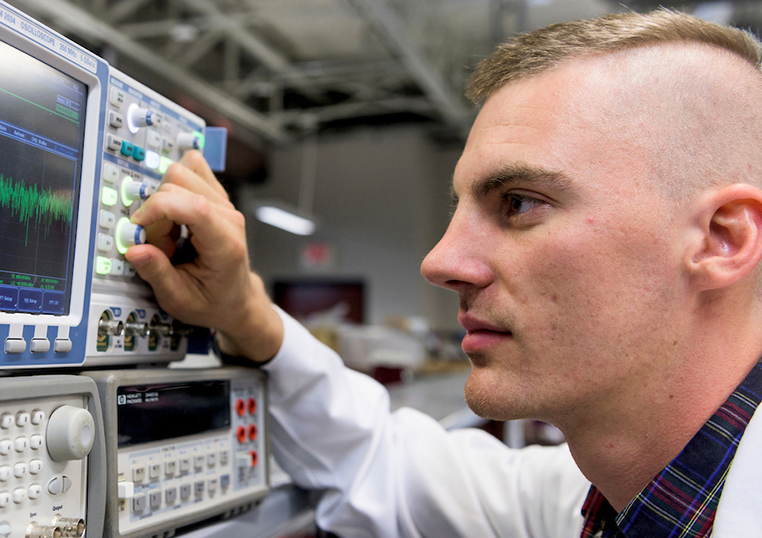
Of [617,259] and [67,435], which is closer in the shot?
[67,435]

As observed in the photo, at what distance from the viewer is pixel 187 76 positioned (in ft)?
18.0

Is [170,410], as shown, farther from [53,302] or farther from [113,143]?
[113,143]

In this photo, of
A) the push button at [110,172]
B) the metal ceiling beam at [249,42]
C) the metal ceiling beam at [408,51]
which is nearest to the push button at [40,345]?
the push button at [110,172]

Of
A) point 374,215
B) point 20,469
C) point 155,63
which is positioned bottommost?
point 20,469

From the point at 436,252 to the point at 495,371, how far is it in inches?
6.8

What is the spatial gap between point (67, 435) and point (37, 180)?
253 millimetres

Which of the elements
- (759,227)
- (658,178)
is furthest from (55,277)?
(759,227)

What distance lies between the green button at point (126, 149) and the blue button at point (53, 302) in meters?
0.19

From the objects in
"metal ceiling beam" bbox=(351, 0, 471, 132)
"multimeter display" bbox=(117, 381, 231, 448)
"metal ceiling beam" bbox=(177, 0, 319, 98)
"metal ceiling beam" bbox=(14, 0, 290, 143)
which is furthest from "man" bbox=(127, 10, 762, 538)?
"metal ceiling beam" bbox=(177, 0, 319, 98)

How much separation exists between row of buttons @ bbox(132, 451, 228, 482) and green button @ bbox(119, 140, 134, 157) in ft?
1.18

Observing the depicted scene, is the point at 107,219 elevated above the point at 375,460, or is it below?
above

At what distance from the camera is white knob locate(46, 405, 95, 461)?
56 cm

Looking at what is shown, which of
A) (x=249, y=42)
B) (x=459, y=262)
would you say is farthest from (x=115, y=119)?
(x=249, y=42)

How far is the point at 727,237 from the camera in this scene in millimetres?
738
